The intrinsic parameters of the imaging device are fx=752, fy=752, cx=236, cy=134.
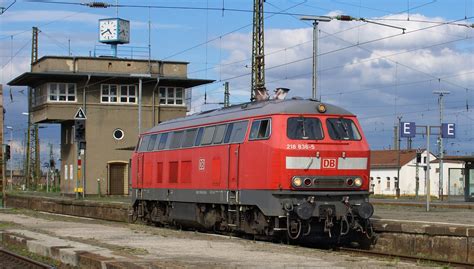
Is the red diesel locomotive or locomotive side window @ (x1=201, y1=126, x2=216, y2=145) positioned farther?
locomotive side window @ (x1=201, y1=126, x2=216, y2=145)

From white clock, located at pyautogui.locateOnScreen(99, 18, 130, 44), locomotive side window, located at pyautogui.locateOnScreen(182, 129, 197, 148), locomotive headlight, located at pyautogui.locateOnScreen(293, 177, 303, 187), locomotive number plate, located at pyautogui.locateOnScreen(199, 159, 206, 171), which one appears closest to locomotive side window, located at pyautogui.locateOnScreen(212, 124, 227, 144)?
locomotive number plate, located at pyautogui.locateOnScreen(199, 159, 206, 171)

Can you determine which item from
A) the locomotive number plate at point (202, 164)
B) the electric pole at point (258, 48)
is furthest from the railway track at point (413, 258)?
the electric pole at point (258, 48)

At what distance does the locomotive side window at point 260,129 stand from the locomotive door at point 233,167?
72 cm

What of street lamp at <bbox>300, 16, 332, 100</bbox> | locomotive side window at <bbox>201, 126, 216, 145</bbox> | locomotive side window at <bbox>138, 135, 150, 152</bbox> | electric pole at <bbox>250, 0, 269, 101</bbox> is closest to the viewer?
locomotive side window at <bbox>201, 126, 216, 145</bbox>

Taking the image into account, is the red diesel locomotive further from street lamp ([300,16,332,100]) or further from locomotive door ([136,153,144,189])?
street lamp ([300,16,332,100])

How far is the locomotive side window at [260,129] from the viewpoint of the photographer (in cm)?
1828

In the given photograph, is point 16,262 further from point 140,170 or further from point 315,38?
point 315,38

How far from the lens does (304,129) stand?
18266 millimetres

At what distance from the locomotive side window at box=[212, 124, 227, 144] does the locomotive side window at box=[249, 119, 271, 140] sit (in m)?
1.73

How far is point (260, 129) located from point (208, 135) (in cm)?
306

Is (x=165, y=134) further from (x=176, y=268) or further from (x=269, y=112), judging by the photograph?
(x=176, y=268)

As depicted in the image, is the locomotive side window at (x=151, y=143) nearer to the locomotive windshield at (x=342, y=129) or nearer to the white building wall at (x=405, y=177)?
the locomotive windshield at (x=342, y=129)

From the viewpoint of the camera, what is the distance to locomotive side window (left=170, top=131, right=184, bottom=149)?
76.7 ft

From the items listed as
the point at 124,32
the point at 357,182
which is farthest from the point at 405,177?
the point at 357,182
